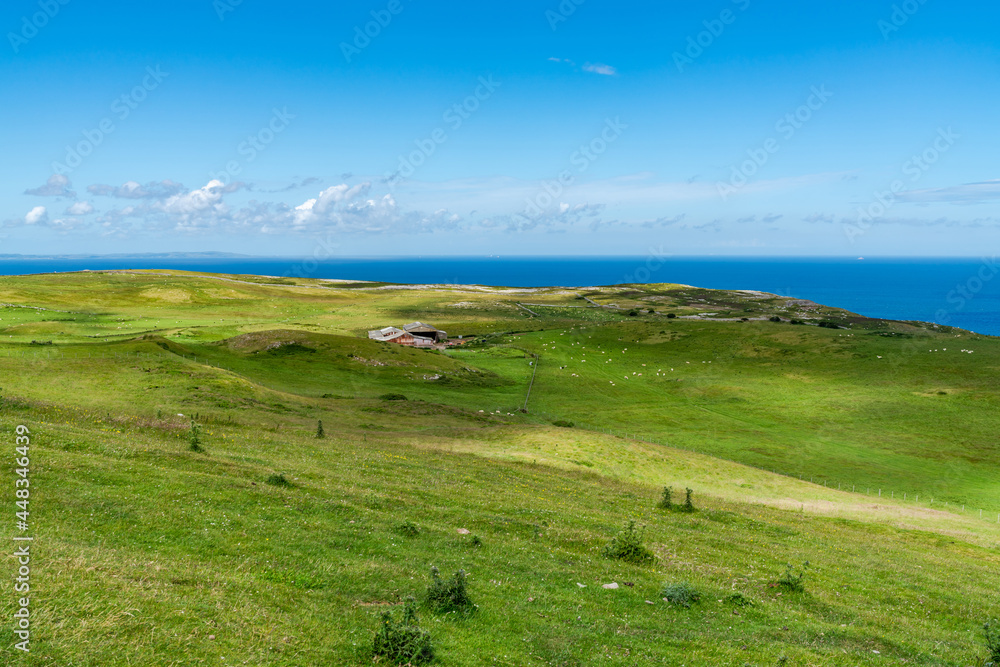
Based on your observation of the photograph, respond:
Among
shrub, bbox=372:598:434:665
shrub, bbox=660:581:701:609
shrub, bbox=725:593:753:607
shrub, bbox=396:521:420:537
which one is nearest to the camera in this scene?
shrub, bbox=372:598:434:665

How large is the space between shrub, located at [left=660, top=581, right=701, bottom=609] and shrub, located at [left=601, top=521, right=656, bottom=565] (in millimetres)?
2765

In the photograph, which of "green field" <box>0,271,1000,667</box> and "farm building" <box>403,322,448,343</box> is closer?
"green field" <box>0,271,1000,667</box>

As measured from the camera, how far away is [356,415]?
53.0 meters

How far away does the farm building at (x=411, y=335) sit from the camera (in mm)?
117312

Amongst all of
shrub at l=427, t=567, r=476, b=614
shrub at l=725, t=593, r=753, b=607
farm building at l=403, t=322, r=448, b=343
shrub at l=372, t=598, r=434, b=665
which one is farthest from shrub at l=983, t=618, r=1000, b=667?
farm building at l=403, t=322, r=448, b=343

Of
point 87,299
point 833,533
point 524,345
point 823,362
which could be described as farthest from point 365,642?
point 87,299

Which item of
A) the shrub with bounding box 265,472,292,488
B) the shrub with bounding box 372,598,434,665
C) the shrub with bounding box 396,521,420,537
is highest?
the shrub with bounding box 372,598,434,665

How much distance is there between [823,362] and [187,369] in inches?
4397

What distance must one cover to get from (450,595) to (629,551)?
897cm

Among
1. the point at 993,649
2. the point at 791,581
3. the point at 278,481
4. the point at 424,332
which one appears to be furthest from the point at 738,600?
the point at 424,332

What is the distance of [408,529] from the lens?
19.5 m

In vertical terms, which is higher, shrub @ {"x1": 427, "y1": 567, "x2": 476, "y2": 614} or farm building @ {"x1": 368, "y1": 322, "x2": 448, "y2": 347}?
shrub @ {"x1": 427, "y1": 567, "x2": 476, "y2": 614}

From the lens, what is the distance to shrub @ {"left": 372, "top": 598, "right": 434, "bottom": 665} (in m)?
10.8

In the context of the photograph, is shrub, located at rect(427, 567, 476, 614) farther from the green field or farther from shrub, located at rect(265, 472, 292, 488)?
shrub, located at rect(265, 472, 292, 488)
